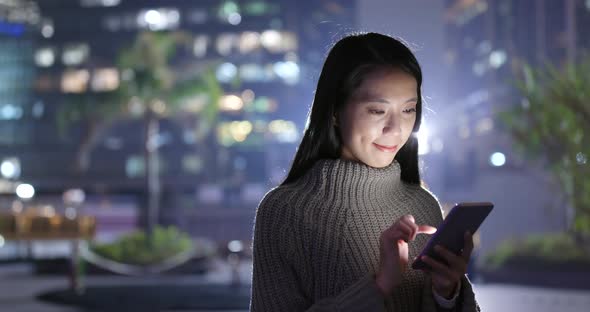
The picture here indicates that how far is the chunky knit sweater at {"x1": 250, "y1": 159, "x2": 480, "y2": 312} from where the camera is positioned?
222 centimetres

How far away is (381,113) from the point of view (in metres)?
2.23

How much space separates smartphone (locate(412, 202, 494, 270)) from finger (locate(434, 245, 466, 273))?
0.03 feet

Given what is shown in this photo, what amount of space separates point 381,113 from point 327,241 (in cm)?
34

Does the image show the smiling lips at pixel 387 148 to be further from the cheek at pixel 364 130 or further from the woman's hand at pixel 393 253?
the woman's hand at pixel 393 253

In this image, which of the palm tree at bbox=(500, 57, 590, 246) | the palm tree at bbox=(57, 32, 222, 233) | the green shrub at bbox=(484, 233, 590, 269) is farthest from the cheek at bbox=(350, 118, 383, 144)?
the palm tree at bbox=(57, 32, 222, 233)

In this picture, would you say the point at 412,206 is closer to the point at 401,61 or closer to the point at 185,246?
the point at 401,61

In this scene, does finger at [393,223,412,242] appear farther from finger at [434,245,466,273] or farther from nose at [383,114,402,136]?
nose at [383,114,402,136]

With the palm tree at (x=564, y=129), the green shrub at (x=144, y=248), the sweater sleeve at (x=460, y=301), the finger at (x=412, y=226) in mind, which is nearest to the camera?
the finger at (x=412, y=226)

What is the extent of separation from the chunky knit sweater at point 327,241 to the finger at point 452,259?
5.7 inches

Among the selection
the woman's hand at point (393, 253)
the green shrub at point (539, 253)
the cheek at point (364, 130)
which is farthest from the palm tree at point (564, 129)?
the woman's hand at point (393, 253)

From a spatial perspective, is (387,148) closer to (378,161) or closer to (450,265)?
(378,161)

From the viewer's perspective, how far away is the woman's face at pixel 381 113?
2219 millimetres

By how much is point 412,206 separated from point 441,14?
11.7 m

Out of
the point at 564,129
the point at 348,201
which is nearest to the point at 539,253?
the point at 564,129
